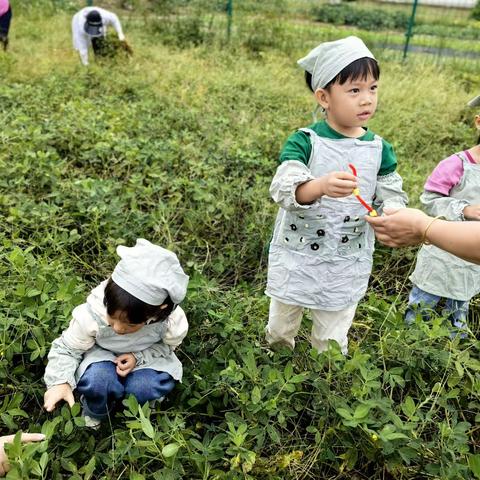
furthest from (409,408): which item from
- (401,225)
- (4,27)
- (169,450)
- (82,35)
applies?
(4,27)

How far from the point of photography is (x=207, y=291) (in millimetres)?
2553

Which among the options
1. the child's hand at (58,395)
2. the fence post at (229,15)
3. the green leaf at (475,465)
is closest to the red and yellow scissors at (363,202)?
the green leaf at (475,465)

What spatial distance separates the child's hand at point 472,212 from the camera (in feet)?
→ 8.20

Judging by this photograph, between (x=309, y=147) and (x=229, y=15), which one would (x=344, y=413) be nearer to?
(x=309, y=147)

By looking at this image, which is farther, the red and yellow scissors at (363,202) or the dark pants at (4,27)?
the dark pants at (4,27)

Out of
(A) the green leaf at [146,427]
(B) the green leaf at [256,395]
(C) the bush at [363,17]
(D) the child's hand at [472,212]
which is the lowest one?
(C) the bush at [363,17]

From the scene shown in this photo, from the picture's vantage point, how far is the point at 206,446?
190 centimetres

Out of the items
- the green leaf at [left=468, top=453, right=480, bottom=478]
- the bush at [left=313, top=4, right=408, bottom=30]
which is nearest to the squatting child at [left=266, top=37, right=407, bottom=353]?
the green leaf at [left=468, top=453, right=480, bottom=478]

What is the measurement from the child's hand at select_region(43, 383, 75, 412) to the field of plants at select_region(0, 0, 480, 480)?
0.06 m

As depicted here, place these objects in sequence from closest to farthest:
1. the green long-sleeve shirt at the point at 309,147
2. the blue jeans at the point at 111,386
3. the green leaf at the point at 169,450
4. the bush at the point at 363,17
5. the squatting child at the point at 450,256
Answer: the green leaf at the point at 169,450 → the blue jeans at the point at 111,386 → the green long-sleeve shirt at the point at 309,147 → the squatting child at the point at 450,256 → the bush at the point at 363,17

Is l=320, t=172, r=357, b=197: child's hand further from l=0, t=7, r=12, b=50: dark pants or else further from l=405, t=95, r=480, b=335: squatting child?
Result: l=0, t=7, r=12, b=50: dark pants

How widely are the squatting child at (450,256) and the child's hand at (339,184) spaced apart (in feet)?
2.76

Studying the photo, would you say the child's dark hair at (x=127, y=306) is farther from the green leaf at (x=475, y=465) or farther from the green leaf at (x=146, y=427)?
the green leaf at (x=475, y=465)

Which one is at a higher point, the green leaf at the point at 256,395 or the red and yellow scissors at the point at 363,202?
the red and yellow scissors at the point at 363,202
